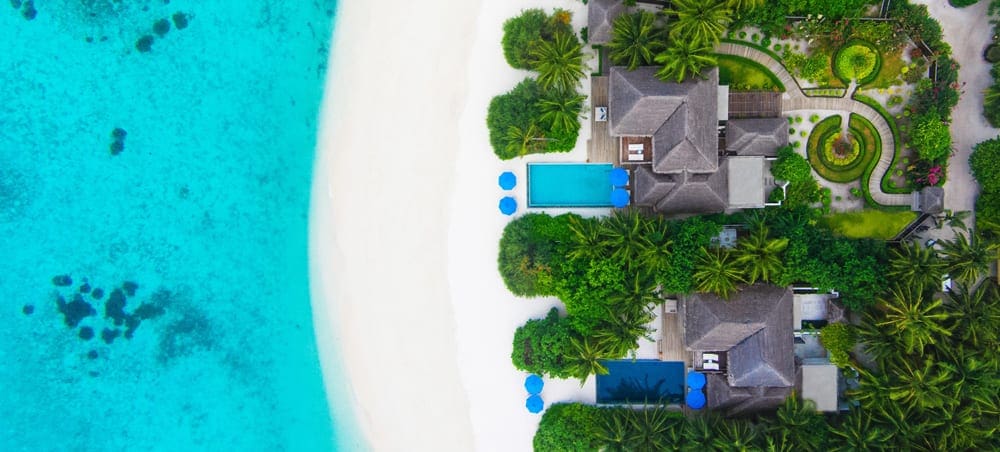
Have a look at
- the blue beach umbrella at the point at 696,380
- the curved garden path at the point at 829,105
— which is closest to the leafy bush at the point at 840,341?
the blue beach umbrella at the point at 696,380

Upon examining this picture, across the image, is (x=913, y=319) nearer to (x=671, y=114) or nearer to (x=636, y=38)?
(x=671, y=114)

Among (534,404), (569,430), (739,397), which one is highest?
(739,397)

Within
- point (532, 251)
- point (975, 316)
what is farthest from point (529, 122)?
point (975, 316)

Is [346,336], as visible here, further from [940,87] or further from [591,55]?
[940,87]

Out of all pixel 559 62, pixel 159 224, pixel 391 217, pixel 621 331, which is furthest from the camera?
pixel 159 224

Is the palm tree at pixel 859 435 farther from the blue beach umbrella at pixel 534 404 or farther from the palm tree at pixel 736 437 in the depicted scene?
the blue beach umbrella at pixel 534 404

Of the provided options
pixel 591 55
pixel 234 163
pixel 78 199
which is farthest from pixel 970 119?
pixel 78 199

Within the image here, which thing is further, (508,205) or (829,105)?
(508,205)
